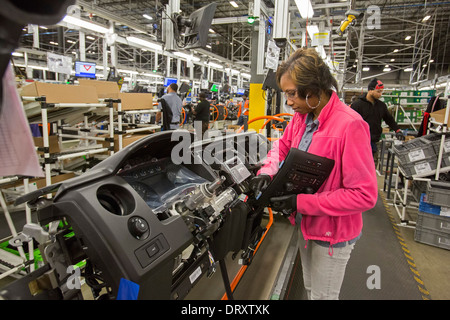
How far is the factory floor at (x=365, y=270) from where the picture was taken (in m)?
2.16

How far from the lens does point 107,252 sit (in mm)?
792

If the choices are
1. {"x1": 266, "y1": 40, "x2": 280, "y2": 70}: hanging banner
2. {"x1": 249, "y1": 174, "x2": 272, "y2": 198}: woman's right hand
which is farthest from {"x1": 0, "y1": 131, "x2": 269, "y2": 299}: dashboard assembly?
{"x1": 266, "y1": 40, "x2": 280, "y2": 70}: hanging banner

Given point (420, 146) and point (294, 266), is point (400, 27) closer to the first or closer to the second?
point (420, 146)

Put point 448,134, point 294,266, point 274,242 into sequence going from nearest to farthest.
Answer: point 294,266 < point 274,242 < point 448,134

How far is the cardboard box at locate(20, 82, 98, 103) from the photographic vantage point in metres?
2.85

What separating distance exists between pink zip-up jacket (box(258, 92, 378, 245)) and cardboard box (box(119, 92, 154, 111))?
12.3ft

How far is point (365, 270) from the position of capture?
286 cm

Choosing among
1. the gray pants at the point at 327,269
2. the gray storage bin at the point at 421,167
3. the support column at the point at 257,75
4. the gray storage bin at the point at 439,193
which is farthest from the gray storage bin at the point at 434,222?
the gray pants at the point at 327,269

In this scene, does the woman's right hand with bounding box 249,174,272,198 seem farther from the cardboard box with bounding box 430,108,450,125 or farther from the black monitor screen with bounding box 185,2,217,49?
the cardboard box with bounding box 430,108,450,125

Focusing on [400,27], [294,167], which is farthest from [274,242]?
[400,27]

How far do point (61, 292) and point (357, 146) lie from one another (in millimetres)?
1203

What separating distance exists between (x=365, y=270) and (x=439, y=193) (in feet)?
4.46

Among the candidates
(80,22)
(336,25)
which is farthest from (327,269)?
(336,25)

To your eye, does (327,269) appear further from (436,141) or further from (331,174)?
(436,141)
